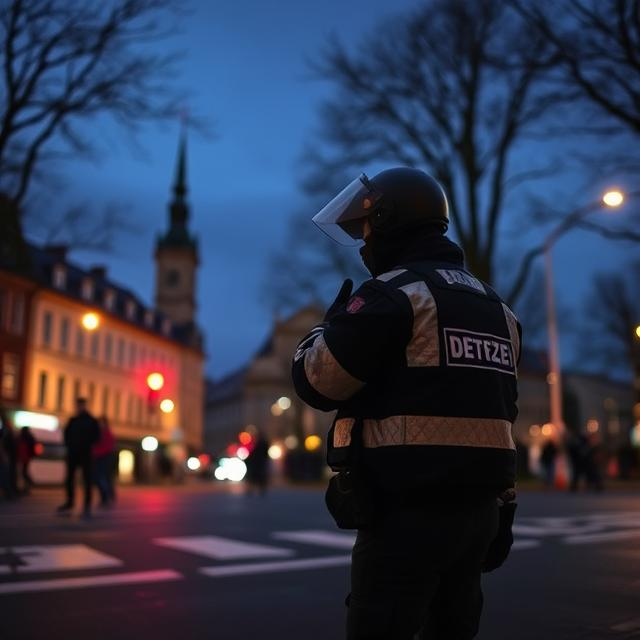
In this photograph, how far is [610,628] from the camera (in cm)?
466

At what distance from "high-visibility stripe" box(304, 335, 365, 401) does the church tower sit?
Result: 92.2 metres

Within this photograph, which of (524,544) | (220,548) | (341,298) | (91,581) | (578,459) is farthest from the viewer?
(578,459)

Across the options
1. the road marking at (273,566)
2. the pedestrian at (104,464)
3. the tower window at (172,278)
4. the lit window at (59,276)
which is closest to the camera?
the road marking at (273,566)

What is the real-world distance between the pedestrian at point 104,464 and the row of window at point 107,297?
140 ft

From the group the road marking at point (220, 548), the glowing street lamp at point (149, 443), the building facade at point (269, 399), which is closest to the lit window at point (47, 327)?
the glowing street lamp at point (149, 443)

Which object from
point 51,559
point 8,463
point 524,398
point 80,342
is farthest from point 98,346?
point 524,398

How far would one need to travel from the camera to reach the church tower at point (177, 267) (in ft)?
315

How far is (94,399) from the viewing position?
6250cm

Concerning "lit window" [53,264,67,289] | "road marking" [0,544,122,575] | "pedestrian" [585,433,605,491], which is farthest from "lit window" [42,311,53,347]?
"road marking" [0,544,122,575]

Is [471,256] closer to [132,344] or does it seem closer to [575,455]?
[575,455]

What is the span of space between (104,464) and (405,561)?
15.3 meters

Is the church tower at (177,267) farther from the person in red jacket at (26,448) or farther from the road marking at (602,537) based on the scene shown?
the road marking at (602,537)

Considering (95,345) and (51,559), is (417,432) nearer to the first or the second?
(51,559)

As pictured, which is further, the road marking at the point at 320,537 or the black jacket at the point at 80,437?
the black jacket at the point at 80,437
